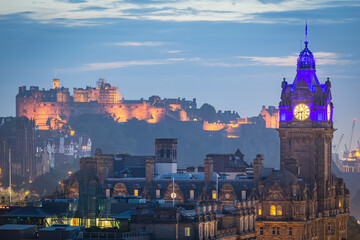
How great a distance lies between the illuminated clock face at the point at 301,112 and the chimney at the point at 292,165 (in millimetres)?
11278

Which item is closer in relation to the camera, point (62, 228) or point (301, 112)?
point (62, 228)

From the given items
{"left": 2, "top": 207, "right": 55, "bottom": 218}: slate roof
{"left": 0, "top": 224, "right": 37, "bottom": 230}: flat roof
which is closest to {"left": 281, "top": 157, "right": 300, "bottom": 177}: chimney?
{"left": 2, "top": 207, "right": 55, "bottom": 218}: slate roof

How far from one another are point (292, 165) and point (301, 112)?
45.9 ft

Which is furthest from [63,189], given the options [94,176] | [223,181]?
[223,181]

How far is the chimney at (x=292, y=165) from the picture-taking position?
185 metres

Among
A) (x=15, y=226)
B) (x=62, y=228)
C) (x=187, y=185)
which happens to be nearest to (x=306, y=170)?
(x=187, y=185)

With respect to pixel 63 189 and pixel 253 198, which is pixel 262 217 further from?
pixel 63 189

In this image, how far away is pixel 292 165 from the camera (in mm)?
185875

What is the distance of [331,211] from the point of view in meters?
197

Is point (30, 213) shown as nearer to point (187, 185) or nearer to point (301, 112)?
point (187, 185)

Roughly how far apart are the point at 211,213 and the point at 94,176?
4656 centimetres

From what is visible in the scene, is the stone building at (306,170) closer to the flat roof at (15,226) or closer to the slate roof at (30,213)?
the slate roof at (30,213)

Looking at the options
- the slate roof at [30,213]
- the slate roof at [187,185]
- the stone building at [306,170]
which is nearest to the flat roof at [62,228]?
the slate roof at [30,213]

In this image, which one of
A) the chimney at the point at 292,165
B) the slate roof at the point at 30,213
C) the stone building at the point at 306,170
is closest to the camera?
the slate roof at the point at 30,213
